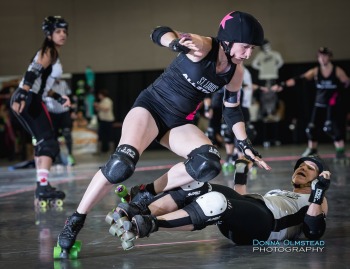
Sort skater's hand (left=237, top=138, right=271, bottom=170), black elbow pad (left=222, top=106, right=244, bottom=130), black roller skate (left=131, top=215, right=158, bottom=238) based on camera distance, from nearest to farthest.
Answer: black roller skate (left=131, top=215, right=158, bottom=238) → skater's hand (left=237, top=138, right=271, bottom=170) → black elbow pad (left=222, top=106, right=244, bottom=130)

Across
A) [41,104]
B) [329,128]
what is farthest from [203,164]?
[329,128]

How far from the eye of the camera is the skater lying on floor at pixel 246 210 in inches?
130

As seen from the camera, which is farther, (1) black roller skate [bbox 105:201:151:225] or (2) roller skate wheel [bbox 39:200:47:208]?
(2) roller skate wheel [bbox 39:200:47:208]

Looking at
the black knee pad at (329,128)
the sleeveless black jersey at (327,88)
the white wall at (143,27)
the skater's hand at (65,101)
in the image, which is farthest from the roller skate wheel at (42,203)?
the white wall at (143,27)

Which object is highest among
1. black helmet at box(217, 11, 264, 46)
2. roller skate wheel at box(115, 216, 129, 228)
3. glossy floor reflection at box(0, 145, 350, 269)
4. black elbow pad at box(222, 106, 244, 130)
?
black helmet at box(217, 11, 264, 46)

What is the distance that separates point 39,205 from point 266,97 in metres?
8.85

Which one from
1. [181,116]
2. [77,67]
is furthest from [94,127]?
[181,116]

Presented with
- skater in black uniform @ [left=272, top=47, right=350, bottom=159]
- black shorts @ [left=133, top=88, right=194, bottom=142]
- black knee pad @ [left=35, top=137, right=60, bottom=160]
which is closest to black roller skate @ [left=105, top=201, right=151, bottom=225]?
black shorts @ [left=133, top=88, right=194, bottom=142]

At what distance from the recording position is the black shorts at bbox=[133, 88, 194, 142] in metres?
3.78

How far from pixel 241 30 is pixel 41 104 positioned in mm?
2604

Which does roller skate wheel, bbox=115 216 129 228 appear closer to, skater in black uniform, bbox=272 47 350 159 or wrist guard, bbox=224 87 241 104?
wrist guard, bbox=224 87 241 104

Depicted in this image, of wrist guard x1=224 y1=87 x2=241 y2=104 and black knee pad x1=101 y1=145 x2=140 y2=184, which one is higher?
wrist guard x1=224 y1=87 x2=241 y2=104

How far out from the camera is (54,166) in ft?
34.2

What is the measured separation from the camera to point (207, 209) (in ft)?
10.8
